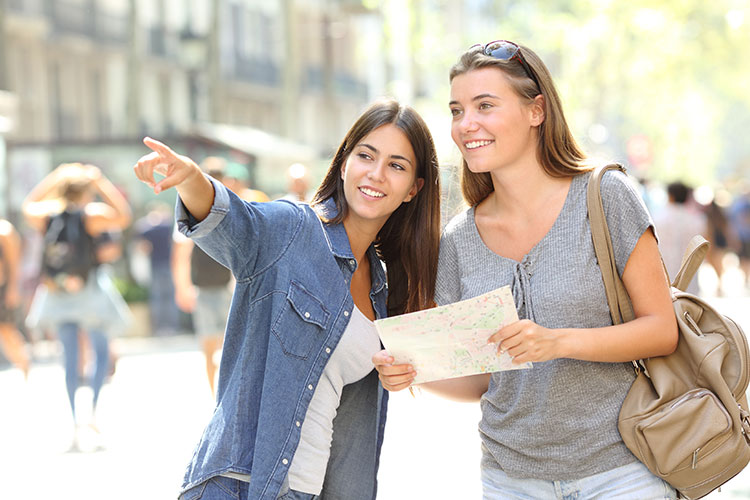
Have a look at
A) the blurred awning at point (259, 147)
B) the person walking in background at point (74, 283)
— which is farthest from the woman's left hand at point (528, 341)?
the blurred awning at point (259, 147)

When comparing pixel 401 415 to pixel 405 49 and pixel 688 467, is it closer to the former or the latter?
pixel 688 467

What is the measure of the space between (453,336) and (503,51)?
2.79 ft

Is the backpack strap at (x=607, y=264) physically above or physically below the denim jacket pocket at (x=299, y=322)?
above

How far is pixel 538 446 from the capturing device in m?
3.08

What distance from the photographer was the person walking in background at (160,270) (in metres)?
15.6

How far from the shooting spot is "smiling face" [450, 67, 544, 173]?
3.18m

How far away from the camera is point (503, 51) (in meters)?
3.21

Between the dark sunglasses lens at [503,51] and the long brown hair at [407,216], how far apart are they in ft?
1.42

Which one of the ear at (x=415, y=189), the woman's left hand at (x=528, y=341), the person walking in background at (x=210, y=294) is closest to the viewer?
the woman's left hand at (x=528, y=341)

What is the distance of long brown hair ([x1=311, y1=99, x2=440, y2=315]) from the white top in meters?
0.26

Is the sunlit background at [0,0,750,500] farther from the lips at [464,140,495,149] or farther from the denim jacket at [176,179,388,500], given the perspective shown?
the denim jacket at [176,179,388,500]

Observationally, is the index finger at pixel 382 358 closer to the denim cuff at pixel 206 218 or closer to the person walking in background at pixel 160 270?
the denim cuff at pixel 206 218

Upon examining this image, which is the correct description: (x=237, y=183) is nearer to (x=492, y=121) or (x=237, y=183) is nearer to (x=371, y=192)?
(x=371, y=192)

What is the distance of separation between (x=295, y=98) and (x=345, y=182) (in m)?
27.4
